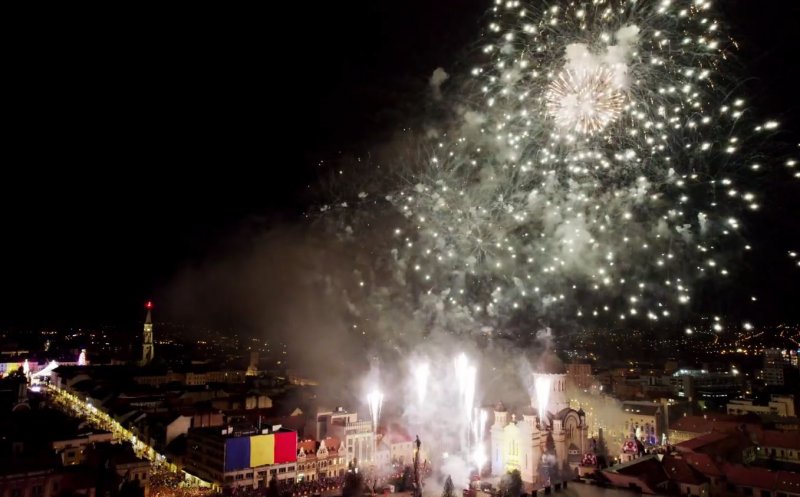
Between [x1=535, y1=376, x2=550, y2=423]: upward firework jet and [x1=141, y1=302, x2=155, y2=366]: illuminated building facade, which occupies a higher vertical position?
[x1=141, y1=302, x2=155, y2=366]: illuminated building facade

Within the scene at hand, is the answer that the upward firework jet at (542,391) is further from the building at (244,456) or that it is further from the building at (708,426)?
the building at (244,456)

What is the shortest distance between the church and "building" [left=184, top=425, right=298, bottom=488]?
13469mm

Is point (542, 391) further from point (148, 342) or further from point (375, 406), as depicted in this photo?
point (148, 342)

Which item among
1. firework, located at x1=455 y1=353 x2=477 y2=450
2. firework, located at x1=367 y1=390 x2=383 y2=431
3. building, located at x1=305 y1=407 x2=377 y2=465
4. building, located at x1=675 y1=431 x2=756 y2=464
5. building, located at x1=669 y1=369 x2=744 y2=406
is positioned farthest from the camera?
building, located at x1=669 y1=369 x2=744 y2=406

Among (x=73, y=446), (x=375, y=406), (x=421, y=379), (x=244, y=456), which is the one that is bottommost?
(x=244, y=456)

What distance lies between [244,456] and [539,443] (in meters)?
18.4

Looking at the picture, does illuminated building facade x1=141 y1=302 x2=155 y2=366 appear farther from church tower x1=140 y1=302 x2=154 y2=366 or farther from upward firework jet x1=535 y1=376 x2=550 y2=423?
upward firework jet x1=535 y1=376 x2=550 y2=423

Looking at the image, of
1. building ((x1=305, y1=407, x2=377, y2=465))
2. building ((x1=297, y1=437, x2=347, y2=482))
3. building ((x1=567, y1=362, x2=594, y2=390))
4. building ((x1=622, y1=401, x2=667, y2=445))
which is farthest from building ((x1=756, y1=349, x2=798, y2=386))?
building ((x1=297, y1=437, x2=347, y2=482))

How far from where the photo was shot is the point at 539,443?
3434 cm

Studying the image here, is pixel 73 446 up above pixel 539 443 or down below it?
above

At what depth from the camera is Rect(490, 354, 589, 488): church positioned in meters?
33.6

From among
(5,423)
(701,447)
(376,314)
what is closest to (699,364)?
(376,314)

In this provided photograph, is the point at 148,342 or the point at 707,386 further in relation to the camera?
the point at 148,342

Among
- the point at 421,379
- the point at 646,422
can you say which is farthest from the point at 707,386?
the point at 421,379
